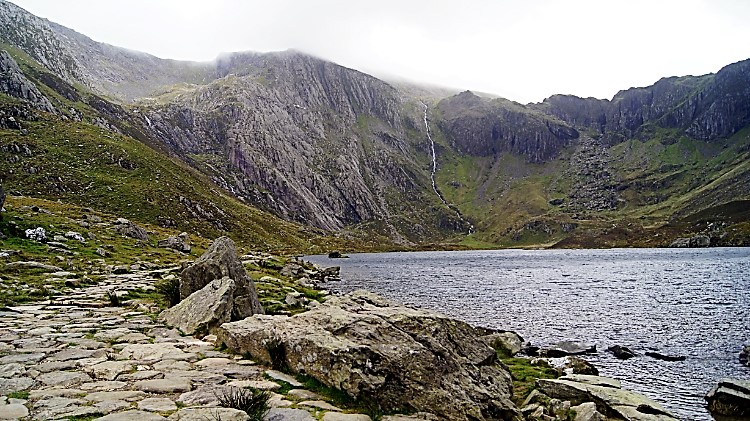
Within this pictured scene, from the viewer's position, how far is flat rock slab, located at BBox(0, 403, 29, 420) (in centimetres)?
683

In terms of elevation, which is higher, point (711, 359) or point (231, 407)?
point (231, 407)

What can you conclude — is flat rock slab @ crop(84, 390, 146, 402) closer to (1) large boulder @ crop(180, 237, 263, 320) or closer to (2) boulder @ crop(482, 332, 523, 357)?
(1) large boulder @ crop(180, 237, 263, 320)

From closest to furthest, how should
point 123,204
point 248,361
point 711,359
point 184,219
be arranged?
1. point 248,361
2. point 711,359
3. point 123,204
4. point 184,219

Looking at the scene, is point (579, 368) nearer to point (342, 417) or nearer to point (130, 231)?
point (342, 417)

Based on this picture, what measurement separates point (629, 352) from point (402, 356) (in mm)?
28957

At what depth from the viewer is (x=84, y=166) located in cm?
12569

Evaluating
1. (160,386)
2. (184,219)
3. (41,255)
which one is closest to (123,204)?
(184,219)

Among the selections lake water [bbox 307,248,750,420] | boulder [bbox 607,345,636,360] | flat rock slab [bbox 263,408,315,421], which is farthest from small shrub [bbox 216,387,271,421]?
boulder [bbox 607,345,636,360]

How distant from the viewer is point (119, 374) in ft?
31.0

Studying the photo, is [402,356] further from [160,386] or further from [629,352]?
[629,352]

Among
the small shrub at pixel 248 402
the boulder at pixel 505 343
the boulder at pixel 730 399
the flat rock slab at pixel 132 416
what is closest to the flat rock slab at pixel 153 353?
the small shrub at pixel 248 402

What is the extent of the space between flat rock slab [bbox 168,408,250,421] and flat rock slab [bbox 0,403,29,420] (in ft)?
6.94

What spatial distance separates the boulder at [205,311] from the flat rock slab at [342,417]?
6.95m

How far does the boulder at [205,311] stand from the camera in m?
14.3
